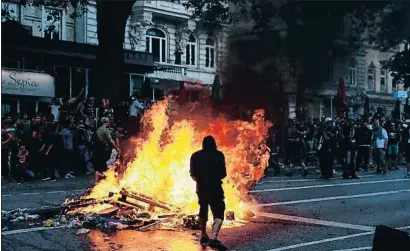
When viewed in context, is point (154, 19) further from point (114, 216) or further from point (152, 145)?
point (114, 216)

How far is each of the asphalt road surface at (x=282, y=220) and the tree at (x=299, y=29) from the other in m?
2.20

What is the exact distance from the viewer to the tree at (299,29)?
9.30 meters

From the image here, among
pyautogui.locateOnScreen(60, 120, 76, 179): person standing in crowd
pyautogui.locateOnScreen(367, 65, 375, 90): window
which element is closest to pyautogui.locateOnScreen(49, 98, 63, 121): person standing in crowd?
pyautogui.locateOnScreen(60, 120, 76, 179): person standing in crowd

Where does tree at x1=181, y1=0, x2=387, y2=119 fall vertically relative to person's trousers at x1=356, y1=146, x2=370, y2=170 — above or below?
above

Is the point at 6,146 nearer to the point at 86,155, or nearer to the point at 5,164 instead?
the point at 5,164

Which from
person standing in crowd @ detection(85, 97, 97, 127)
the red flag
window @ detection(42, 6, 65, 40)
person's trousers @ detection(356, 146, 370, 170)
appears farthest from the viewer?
window @ detection(42, 6, 65, 40)

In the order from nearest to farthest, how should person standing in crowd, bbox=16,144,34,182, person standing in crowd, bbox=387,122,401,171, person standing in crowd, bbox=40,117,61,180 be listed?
1. person standing in crowd, bbox=16,144,34,182
2. person standing in crowd, bbox=40,117,61,180
3. person standing in crowd, bbox=387,122,401,171

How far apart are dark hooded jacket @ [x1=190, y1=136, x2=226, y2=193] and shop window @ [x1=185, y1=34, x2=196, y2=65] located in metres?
6.08

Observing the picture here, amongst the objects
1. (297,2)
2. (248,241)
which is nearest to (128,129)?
→ (297,2)

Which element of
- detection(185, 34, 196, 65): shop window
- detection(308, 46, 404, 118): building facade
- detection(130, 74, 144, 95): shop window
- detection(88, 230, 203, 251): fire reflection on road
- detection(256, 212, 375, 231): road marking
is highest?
detection(185, 34, 196, 65): shop window

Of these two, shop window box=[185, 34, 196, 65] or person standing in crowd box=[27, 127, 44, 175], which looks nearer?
shop window box=[185, 34, 196, 65]

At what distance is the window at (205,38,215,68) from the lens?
12719 millimetres

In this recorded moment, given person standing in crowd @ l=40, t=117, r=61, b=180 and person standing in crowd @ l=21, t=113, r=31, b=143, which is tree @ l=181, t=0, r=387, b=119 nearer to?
person standing in crowd @ l=40, t=117, r=61, b=180

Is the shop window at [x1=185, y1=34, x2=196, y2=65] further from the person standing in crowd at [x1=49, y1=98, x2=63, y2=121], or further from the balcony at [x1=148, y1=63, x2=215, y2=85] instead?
the person standing in crowd at [x1=49, y1=98, x2=63, y2=121]
